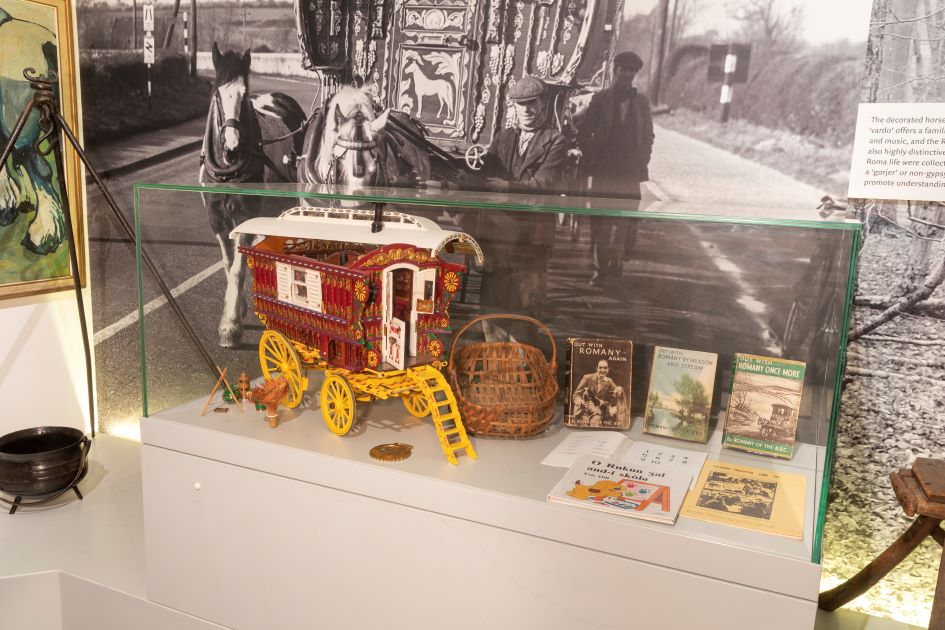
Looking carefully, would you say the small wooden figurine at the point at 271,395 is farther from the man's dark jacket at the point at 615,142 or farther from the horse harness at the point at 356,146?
the man's dark jacket at the point at 615,142

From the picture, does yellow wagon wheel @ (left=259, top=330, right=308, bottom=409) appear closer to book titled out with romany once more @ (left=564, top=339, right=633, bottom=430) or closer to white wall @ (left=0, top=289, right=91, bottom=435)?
book titled out with romany once more @ (left=564, top=339, right=633, bottom=430)

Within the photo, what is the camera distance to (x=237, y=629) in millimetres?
2092

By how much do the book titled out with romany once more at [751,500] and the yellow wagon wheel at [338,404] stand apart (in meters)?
0.89

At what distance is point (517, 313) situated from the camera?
7.70 feet

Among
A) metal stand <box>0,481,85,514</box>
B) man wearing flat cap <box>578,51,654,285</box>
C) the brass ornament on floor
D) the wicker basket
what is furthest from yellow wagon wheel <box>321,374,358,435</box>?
metal stand <box>0,481,85,514</box>

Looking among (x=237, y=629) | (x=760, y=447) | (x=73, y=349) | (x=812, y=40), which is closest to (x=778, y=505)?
(x=760, y=447)

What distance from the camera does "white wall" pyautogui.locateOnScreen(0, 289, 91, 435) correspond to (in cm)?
299

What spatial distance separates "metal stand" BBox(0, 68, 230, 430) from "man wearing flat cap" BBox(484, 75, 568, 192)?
109cm

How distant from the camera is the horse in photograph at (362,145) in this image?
2543mm

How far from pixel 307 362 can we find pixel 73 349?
5.64 ft

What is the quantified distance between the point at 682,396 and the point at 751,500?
42cm

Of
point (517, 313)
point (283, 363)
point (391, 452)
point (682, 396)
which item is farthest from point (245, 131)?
point (682, 396)

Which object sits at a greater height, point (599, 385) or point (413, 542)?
point (599, 385)

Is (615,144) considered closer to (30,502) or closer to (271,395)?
(271,395)
